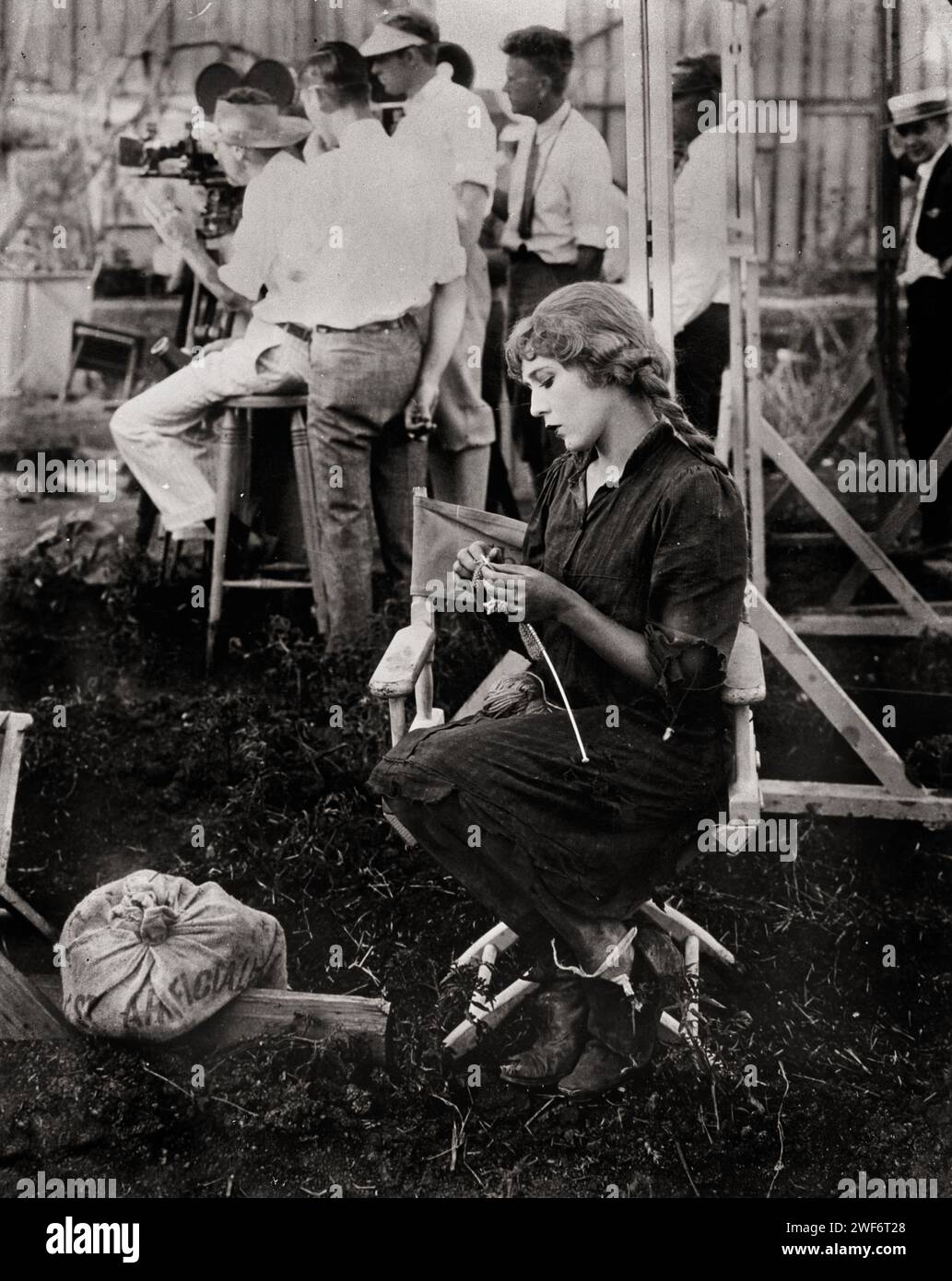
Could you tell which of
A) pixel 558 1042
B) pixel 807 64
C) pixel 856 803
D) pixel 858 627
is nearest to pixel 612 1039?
pixel 558 1042

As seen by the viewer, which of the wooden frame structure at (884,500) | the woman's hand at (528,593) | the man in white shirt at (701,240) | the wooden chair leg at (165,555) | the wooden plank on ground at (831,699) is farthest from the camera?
the wooden frame structure at (884,500)

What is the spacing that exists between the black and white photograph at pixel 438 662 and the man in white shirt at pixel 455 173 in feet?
0.05

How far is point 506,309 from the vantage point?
464 cm

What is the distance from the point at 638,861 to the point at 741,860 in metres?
1.24

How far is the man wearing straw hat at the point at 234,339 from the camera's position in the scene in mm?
4305

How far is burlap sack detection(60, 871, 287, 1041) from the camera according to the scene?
339 centimetres

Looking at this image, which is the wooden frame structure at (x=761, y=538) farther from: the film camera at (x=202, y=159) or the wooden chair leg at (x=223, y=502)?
the wooden chair leg at (x=223, y=502)

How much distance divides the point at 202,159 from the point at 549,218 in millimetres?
1167

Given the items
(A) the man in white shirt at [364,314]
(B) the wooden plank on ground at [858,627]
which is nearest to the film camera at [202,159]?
(A) the man in white shirt at [364,314]

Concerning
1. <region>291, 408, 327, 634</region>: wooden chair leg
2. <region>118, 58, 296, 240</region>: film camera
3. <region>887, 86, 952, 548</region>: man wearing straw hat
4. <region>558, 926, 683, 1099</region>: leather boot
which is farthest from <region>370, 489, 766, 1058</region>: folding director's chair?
<region>887, 86, 952, 548</region>: man wearing straw hat

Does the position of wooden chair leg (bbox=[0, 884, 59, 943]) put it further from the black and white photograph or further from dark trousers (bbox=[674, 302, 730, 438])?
dark trousers (bbox=[674, 302, 730, 438])

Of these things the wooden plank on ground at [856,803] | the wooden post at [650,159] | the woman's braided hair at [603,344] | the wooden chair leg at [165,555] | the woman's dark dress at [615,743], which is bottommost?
the wooden plank on ground at [856,803]
